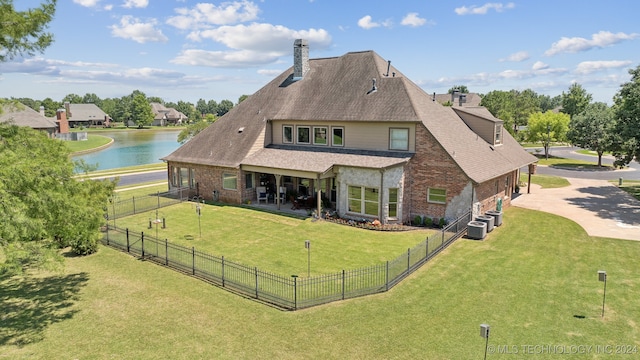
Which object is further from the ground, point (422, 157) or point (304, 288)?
point (422, 157)

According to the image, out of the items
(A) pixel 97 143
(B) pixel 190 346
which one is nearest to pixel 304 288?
(B) pixel 190 346

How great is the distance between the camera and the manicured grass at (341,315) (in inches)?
452

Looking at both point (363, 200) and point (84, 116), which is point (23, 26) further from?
point (84, 116)

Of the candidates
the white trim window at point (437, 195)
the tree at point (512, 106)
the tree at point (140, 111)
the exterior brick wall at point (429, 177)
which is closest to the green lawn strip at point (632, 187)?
the exterior brick wall at point (429, 177)

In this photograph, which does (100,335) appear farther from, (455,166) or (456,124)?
(456,124)

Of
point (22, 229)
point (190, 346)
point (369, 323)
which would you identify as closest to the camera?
point (22, 229)

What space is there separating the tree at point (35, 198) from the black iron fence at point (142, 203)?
11.5 meters

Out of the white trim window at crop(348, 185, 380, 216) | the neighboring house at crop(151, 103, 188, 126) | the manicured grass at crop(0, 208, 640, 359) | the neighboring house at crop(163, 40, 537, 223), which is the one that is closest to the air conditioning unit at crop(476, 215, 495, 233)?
the neighboring house at crop(163, 40, 537, 223)

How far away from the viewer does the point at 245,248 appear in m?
20.2

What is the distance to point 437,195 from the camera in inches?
949

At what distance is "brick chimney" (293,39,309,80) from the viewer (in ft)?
110

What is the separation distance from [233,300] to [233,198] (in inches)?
629

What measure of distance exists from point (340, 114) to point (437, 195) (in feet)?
29.0

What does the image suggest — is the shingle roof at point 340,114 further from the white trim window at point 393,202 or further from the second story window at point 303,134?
the white trim window at point 393,202
